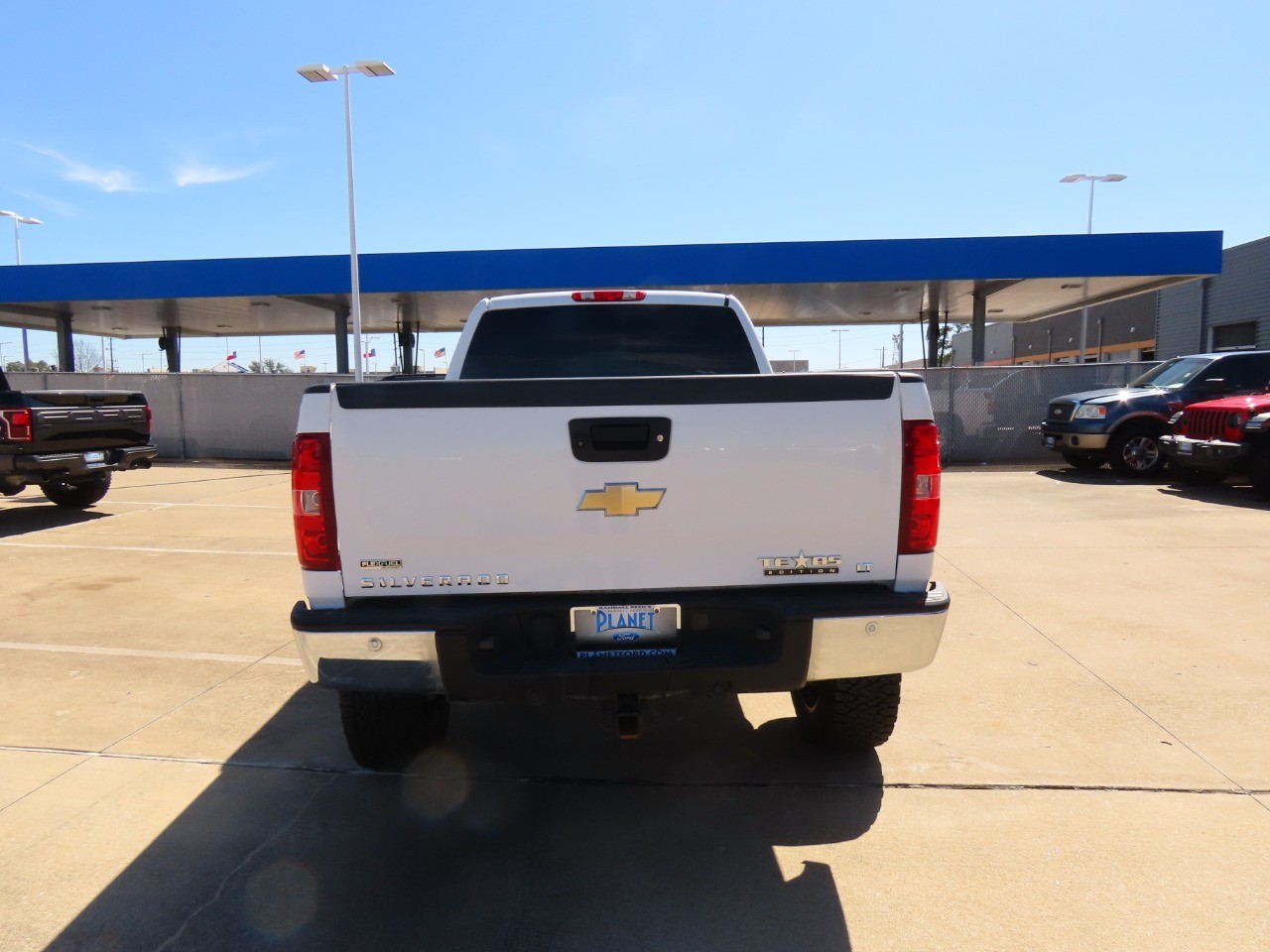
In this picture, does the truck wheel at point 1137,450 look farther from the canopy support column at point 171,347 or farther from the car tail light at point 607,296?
the canopy support column at point 171,347

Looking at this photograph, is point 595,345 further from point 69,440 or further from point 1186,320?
point 1186,320

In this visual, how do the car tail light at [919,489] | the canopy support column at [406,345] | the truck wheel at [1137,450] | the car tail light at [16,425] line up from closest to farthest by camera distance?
1. the car tail light at [919,489]
2. the car tail light at [16,425]
3. the truck wheel at [1137,450]
4. the canopy support column at [406,345]

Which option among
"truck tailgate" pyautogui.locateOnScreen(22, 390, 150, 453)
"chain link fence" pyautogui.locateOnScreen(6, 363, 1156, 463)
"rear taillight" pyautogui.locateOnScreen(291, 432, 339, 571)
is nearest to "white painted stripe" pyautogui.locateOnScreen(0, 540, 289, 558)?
"truck tailgate" pyautogui.locateOnScreen(22, 390, 150, 453)

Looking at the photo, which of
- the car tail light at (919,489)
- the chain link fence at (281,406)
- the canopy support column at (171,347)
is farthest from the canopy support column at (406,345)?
the car tail light at (919,489)

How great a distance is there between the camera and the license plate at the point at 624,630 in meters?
2.82

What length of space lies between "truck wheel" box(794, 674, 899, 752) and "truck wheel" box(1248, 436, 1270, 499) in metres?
9.65

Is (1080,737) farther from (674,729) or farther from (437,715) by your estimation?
(437,715)

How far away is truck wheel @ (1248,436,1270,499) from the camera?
10469 millimetres

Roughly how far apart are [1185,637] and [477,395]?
4.96 metres

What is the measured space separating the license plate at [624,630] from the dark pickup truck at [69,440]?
857 cm

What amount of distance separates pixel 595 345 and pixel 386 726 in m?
2.30

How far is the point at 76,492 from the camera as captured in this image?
10.9m

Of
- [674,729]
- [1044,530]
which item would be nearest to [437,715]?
[674,729]

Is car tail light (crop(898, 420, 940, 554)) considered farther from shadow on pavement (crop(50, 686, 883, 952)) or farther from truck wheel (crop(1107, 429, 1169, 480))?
truck wheel (crop(1107, 429, 1169, 480))
